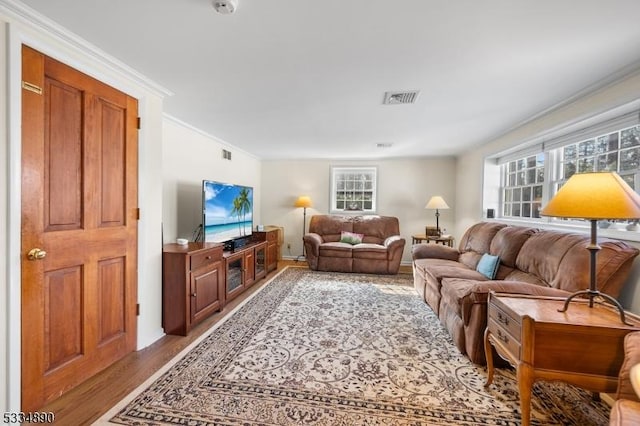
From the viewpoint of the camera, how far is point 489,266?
3.03m

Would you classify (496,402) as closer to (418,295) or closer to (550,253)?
(550,253)

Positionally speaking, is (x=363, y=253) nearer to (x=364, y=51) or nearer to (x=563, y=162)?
(x=563, y=162)

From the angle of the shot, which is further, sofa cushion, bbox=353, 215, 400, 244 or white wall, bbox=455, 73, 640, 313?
sofa cushion, bbox=353, 215, 400, 244

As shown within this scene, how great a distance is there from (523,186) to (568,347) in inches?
116

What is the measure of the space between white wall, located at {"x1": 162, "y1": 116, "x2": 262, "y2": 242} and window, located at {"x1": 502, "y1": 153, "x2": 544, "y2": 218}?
4.36 m

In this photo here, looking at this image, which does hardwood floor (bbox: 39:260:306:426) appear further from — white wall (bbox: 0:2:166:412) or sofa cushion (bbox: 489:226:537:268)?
sofa cushion (bbox: 489:226:537:268)

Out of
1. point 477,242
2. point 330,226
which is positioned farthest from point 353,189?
point 477,242

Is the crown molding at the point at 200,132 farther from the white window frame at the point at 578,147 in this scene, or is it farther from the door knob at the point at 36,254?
the white window frame at the point at 578,147

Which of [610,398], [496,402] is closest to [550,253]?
[610,398]

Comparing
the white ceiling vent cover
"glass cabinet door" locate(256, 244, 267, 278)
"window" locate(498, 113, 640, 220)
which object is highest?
the white ceiling vent cover

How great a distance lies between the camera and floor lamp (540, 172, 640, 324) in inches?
55.7

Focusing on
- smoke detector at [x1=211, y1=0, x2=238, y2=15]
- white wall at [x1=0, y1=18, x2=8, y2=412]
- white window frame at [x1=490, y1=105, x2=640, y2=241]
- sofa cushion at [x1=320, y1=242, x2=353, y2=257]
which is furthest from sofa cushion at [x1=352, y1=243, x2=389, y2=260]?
white wall at [x1=0, y1=18, x2=8, y2=412]

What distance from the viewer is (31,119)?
1587mm

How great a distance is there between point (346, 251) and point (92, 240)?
12.3ft
